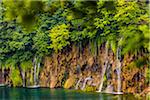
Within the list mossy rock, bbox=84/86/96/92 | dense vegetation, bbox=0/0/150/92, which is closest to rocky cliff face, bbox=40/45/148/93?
mossy rock, bbox=84/86/96/92

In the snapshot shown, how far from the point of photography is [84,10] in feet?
16.6

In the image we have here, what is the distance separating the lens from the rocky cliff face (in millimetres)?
27078

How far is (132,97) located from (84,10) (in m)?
19.6

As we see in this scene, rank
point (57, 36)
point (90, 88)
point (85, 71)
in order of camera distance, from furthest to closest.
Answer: point (57, 36)
point (85, 71)
point (90, 88)

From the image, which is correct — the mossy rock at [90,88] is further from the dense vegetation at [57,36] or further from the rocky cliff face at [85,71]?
the dense vegetation at [57,36]

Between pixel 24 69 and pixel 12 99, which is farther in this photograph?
pixel 24 69

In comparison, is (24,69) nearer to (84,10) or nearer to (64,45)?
(64,45)

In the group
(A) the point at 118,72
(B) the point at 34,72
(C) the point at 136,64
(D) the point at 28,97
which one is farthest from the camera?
(B) the point at 34,72

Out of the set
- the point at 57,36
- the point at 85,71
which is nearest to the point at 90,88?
the point at 85,71

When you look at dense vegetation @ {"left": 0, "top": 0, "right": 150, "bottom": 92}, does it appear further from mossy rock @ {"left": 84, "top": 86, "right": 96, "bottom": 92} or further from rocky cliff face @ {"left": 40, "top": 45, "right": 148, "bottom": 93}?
mossy rock @ {"left": 84, "top": 86, "right": 96, "bottom": 92}

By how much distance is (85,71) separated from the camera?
31281 mm

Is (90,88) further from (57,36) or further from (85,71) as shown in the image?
(57,36)

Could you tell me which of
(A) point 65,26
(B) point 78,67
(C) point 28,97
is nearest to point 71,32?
(A) point 65,26

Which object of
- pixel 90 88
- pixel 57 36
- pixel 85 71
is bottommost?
pixel 90 88
